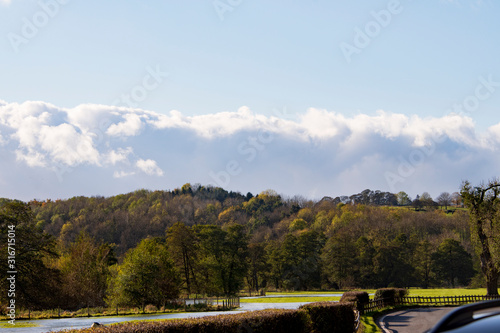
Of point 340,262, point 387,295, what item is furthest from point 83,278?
point 340,262

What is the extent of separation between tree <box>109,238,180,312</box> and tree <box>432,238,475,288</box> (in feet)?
181

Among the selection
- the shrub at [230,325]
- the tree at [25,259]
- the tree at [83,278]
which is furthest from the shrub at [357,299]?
the tree at [83,278]

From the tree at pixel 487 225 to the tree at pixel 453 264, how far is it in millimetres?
46273

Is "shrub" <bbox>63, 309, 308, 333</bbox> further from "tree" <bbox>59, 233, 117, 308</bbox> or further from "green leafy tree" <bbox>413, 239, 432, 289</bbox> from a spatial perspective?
"green leafy tree" <bbox>413, 239, 432, 289</bbox>

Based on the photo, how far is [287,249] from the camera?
4166 inches

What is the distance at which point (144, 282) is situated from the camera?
2630 inches

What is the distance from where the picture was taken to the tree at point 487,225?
50.3 metres

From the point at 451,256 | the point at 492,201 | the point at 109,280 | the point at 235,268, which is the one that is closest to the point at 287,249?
the point at 235,268

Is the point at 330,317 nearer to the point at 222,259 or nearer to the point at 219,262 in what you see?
the point at 219,262

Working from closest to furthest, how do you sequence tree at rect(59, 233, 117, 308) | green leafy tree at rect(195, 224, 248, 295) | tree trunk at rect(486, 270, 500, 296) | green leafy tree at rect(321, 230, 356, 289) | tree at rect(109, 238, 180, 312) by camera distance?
tree trunk at rect(486, 270, 500, 296)
tree at rect(109, 238, 180, 312)
tree at rect(59, 233, 117, 308)
green leafy tree at rect(195, 224, 248, 295)
green leafy tree at rect(321, 230, 356, 289)

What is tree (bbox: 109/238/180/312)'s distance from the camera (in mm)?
65812

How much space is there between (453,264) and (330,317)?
81.6 metres

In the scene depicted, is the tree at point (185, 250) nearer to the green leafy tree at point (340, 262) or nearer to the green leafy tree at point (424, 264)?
the green leafy tree at point (340, 262)

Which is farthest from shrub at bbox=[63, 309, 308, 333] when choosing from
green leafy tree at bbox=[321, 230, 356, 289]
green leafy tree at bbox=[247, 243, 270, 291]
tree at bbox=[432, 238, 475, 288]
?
green leafy tree at bbox=[247, 243, 270, 291]
